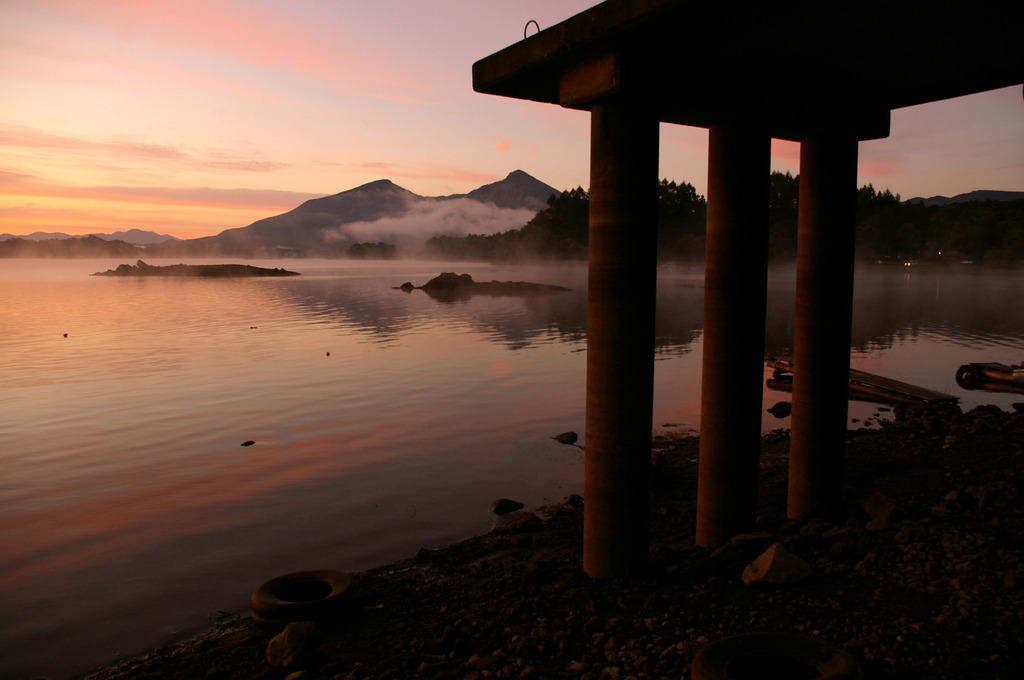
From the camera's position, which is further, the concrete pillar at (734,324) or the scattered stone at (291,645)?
the concrete pillar at (734,324)

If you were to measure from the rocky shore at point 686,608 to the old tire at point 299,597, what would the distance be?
0.63 feet

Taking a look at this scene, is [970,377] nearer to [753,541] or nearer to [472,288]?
[753,541]

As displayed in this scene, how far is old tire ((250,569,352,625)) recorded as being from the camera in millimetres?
9250

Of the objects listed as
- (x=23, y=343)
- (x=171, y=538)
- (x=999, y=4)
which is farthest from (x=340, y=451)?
(x=23, y=343)

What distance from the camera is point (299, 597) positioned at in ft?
32.9

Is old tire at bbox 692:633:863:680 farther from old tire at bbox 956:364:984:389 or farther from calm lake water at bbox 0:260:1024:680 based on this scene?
old tire at bbox 956:364:984:389

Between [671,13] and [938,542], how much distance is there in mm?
6996

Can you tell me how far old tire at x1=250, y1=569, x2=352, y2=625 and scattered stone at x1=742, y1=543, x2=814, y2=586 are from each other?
539 cm

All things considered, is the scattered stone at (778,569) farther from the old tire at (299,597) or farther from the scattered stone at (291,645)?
the old tire at (299,597)

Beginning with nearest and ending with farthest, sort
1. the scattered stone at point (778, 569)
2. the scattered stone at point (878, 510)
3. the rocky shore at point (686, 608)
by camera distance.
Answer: the rocky shore at point (686, 608)
the scattered stone at point (778, 569)
the scattered stone at point (878, 510)

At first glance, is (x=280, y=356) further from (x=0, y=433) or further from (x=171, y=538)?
(x=171, y=538)

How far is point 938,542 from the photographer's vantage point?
8.52 meters

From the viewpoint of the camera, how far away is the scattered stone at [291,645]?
796 cm

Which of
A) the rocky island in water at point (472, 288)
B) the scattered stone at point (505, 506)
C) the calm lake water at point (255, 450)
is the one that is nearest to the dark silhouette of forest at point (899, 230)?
the rocky island in water at point (472, 288)
